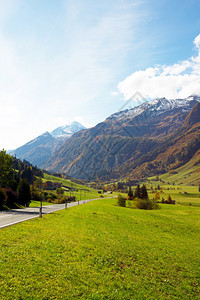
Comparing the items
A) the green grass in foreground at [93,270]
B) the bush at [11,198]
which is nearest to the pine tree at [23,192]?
the bush at [11,198]

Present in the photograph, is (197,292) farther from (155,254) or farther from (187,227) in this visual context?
(187,227)

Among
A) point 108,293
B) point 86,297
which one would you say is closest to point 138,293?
point 108,293

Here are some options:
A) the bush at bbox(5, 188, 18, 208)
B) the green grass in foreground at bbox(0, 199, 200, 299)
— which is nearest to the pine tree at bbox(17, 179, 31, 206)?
the bush at bbox(5, 188, 18, 208)

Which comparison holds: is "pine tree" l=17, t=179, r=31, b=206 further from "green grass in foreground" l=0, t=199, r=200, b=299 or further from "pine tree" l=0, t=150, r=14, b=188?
"green grass in foreground" l=0, t=199, r=200, b=299

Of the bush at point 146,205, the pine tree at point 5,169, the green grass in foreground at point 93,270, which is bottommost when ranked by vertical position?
the bush at point 146,205

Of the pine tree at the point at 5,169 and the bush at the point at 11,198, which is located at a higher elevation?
the pine tree at the point at 5,169

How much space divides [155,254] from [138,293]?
10077 mm

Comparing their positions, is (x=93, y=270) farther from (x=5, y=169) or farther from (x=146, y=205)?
(x=146, y=205)

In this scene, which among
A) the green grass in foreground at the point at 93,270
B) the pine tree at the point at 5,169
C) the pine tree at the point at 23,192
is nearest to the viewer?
the green grass in foreground at the point at 93,270

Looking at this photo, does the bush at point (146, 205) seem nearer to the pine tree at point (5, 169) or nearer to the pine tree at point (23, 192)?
the pine tree at point (23, 192)

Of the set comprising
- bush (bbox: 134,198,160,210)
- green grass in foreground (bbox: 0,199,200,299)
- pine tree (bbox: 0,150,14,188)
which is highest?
pine tree (bbox: 0,150,14,188)

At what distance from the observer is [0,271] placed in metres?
13.0

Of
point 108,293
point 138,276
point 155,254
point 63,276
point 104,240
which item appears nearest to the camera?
point 108,293

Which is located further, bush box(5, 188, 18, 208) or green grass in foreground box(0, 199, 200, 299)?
bush box(5, 188, 18, 208)
